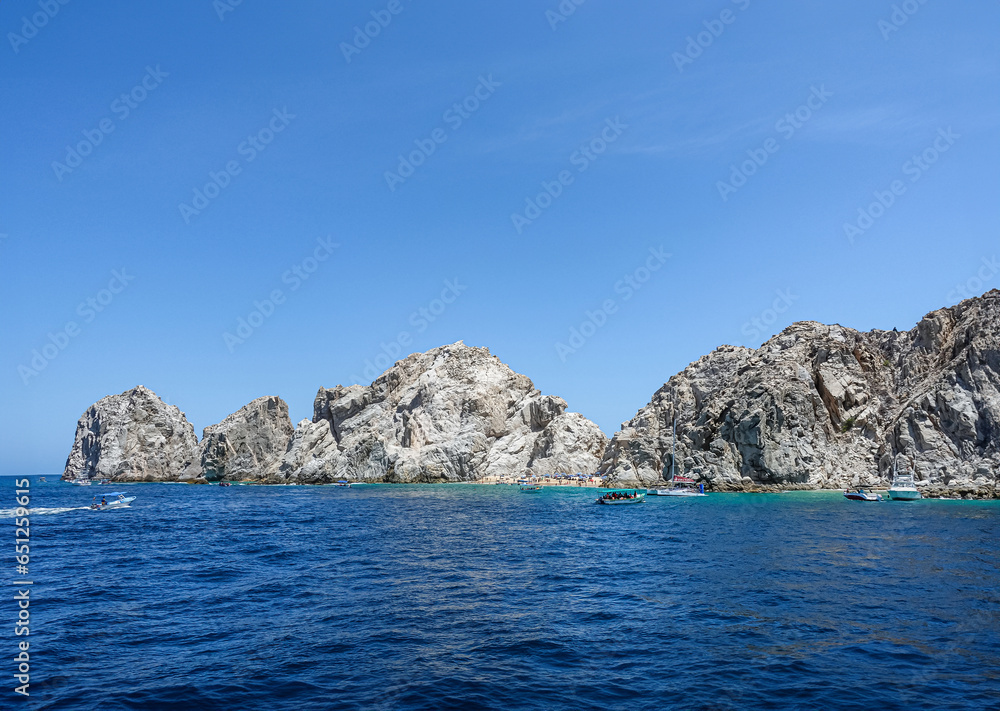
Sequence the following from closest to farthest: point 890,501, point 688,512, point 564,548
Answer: point 564,548 < point 688,512 < point 890,501

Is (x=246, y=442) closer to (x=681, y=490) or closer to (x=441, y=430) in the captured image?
(x=441, y=430)

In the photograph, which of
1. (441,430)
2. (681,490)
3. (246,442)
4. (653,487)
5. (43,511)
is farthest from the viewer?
(246,442)

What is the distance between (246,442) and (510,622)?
176m

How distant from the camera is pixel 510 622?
24375mm

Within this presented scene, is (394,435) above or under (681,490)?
above

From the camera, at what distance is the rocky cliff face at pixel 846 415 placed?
110m

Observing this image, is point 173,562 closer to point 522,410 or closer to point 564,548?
point 564,548

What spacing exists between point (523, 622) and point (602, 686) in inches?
285

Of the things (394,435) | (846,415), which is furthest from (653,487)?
(394,435)

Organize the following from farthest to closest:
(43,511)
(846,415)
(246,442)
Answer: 1. (246,442)
2. (846,415)
3. (43,511)

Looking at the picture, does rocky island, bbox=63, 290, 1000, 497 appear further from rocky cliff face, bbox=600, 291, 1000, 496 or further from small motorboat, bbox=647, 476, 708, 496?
small motorboat, bbox=647, 476, 708, 496

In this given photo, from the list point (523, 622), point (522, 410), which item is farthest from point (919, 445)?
point (523, 622)

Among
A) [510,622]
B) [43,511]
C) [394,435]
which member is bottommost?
[43,511]

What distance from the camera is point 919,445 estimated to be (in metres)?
114
